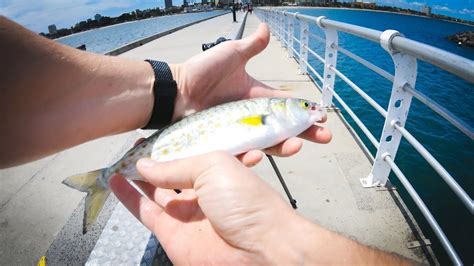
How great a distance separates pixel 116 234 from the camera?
215 centimetres

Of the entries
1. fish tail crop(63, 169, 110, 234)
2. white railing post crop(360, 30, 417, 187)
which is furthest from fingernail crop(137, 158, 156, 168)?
white railing post crop(360, 30, 417, 187)

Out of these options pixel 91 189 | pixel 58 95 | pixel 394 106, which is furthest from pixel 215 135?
pixel 394 106

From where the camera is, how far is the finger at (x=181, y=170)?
137 cm

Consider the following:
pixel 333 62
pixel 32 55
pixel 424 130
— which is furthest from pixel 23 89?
pixel 424 130

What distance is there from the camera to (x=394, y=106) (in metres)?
2.63

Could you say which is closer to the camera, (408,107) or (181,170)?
(181,170)

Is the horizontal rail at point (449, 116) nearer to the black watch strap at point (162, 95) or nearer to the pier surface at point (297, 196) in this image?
the pier surface at point (297, 196)

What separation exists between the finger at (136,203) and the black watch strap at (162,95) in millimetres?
776

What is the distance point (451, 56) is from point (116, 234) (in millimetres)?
2603

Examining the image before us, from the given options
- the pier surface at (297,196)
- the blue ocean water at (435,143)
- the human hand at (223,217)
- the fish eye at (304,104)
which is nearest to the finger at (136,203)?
the human hand at (223,217)

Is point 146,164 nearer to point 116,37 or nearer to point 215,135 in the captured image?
point 215,135

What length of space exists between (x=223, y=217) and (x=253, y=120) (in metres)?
0.98

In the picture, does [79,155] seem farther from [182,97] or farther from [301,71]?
[301,71]

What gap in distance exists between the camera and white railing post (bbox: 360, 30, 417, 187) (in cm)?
248
